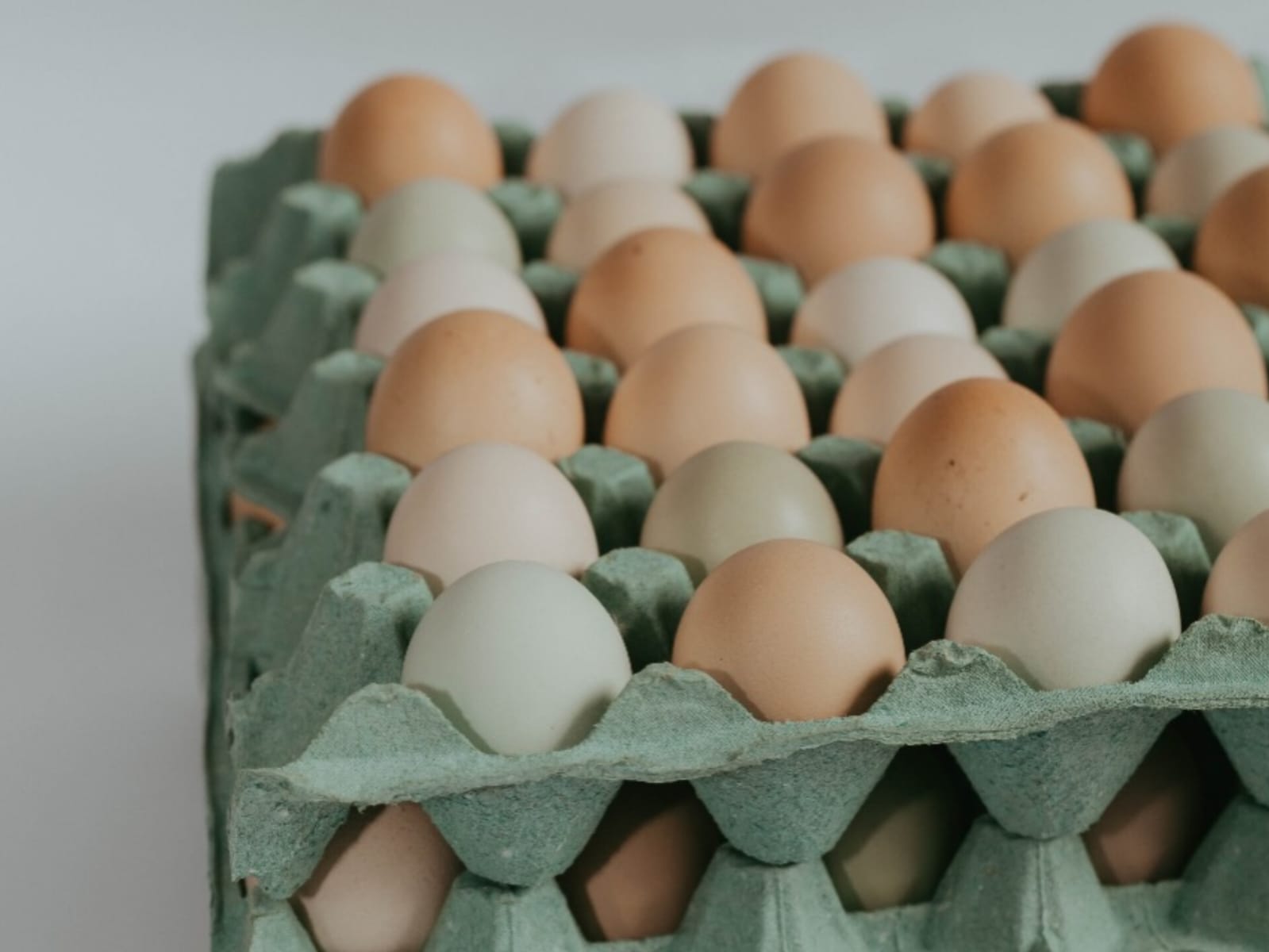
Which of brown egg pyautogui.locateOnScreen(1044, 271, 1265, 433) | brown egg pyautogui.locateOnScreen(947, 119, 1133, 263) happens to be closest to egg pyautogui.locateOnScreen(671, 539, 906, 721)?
brown egg pyautogui.locateOnScreen(1044, 271, 1265, 433)

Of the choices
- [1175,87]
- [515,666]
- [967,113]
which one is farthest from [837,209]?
[515,666]

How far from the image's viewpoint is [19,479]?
78.1 inches

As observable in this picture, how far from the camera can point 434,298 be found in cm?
144

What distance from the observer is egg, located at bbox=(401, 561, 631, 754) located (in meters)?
1.08

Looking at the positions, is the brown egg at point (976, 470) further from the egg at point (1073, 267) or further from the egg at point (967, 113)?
the egg at point (967, 113)

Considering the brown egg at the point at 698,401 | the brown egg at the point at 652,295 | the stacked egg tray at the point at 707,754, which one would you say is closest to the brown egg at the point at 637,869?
the stacked egg tray at the point at 707,754

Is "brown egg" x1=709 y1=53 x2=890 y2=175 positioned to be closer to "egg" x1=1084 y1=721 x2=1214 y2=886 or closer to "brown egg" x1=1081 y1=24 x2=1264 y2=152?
"brown egg" x1=1081 y1=24 x2=1264 y2=152

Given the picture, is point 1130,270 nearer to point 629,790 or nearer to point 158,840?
point 629,790

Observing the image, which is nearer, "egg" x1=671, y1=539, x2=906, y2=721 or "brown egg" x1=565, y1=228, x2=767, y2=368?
"egg" x1=671, y1=539, x2=906, y2=721

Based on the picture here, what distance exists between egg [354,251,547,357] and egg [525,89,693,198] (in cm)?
24

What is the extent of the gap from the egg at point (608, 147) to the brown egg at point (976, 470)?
0.53 m

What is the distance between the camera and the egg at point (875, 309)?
146 cm

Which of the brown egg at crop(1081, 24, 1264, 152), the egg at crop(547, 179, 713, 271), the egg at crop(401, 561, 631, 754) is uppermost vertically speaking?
the brown egg at crop(1081, 24, 1264, 152)

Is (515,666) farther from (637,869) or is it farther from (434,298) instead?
(434,298)
